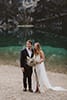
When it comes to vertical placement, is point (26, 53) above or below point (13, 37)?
above

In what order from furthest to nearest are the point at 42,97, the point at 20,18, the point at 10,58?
the point at 20,18 → the point at 10,58 → the point at 42,97

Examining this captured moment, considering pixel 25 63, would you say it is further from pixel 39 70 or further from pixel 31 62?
pixel 39 70

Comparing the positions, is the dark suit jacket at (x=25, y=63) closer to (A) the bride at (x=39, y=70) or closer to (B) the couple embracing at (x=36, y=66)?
(B) the couple embracing at (x=36, y=66)

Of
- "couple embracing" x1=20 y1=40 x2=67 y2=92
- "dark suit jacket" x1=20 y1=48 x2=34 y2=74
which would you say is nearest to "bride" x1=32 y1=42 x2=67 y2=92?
"couple embracing" x1=20 y1=40 x2=67 y2=92

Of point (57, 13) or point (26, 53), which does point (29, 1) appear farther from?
point (26, 53)

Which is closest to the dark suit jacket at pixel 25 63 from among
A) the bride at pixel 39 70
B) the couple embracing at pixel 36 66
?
the couple embracing at pixel 36 66

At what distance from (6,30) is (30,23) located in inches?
95.0

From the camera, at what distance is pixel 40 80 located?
8477mm

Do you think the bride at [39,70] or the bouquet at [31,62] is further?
A: the bride at [39,70]

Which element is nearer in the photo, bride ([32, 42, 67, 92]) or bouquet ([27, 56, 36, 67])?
bouquet ([27, 56, 36, 67])

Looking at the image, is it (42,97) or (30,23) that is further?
(30,23)

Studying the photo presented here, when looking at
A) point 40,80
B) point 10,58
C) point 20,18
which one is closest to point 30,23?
point 20,18

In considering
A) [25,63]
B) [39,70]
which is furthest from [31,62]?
[39,70]

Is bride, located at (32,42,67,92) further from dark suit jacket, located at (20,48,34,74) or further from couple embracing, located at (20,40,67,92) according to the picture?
dark suit jacket, located at (20,48,34,74)
